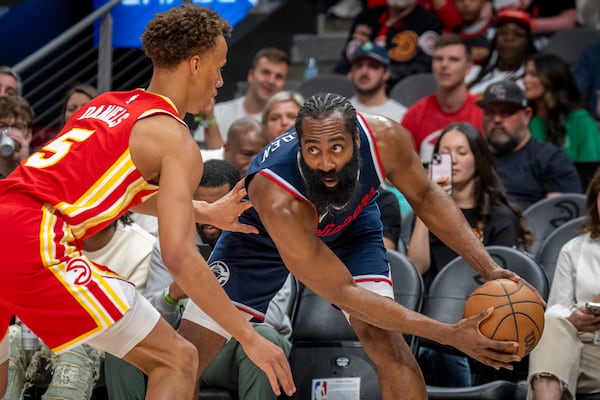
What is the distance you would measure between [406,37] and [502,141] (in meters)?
2.03

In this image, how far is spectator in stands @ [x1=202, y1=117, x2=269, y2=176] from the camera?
635 cm

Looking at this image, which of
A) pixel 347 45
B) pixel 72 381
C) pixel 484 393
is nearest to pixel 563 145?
pixel 347 45

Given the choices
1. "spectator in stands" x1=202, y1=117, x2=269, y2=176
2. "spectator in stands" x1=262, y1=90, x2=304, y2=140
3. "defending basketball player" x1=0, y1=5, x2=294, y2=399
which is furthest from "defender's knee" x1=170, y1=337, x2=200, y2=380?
"spectator in stands" x1=262, y1=90, x2=304, y2=140

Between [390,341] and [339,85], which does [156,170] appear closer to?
[390,341]

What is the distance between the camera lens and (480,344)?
3.69m

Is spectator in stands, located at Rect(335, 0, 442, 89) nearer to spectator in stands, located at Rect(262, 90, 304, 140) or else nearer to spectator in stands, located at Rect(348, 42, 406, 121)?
spectator in stands, located at Rect(348, 42, 406, 121)

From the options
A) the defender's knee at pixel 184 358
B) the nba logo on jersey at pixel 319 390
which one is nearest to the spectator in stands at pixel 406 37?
the nba logo on jersey at pixel 319 390

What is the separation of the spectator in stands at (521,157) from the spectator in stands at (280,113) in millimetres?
1333

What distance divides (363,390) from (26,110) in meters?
2.79

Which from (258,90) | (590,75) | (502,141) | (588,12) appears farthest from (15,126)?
(588,12)

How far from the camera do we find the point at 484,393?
4.91 m

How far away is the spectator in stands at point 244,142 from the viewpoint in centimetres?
635

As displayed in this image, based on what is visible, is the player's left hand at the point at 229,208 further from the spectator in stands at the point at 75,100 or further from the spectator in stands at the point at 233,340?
the spectator in stands at the point at 75,100

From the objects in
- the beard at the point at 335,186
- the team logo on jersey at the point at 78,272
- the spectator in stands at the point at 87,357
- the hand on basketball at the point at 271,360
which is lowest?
the spectator in stands at the point at 87,357
